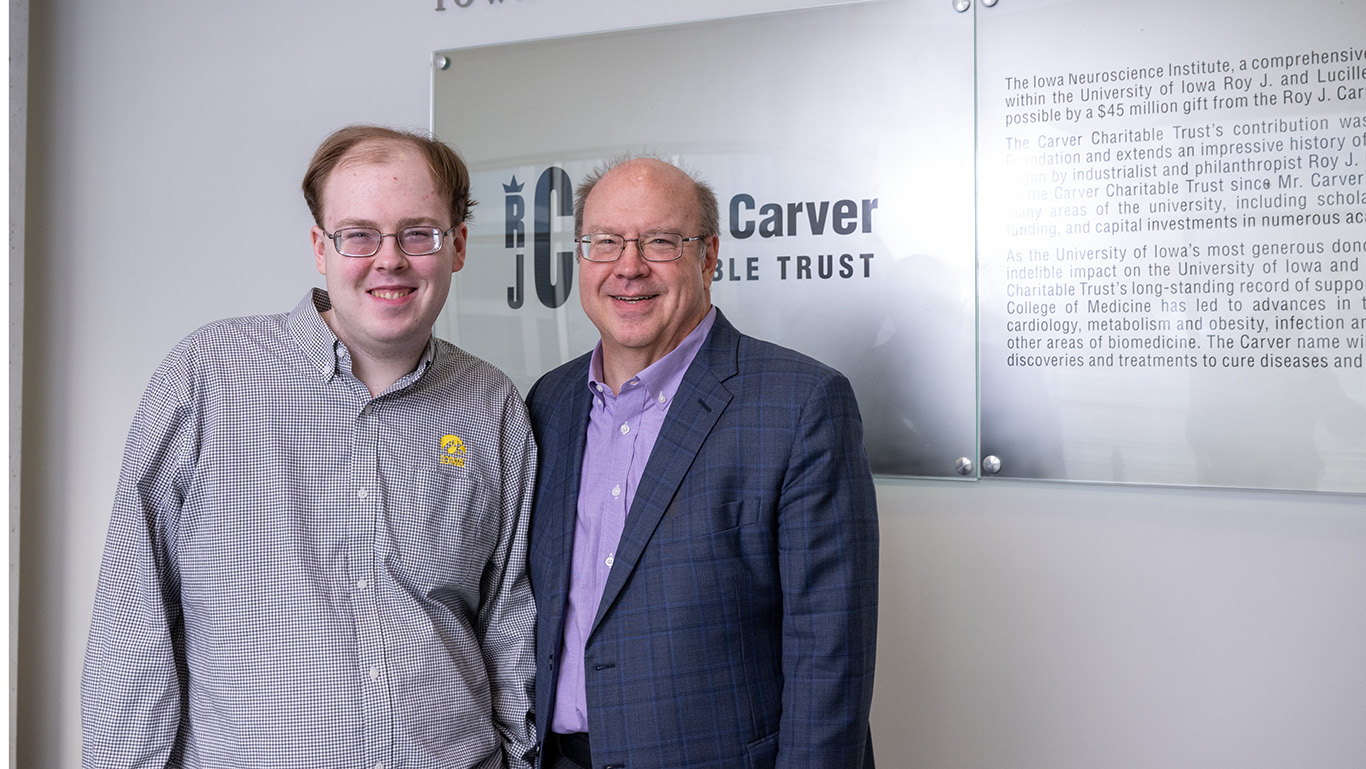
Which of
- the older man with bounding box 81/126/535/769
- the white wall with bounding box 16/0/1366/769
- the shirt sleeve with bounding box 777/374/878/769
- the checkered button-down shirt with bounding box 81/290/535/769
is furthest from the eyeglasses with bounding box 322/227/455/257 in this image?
the white wall with bounding box 16/0/1366/769

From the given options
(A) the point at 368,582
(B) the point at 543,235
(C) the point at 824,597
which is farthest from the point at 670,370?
(B) the point at 543,235

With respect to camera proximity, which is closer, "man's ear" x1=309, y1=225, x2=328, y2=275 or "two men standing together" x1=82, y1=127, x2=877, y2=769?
"two men standing together" x1=82, y1=127, x2=877, y2=769

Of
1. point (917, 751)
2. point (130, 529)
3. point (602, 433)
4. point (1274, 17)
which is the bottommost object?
point (917, 751)

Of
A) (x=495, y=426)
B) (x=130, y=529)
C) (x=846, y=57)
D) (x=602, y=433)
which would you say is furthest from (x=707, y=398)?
(x=846, y=57)

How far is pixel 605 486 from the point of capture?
5.47 ft

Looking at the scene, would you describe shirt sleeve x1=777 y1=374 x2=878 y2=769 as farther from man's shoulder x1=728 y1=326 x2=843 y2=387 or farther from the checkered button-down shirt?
the checkered button-down shirt

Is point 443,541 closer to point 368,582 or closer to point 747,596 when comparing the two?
point 368,582

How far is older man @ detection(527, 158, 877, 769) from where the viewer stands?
4.95ft

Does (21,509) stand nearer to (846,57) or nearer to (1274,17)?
(846,57)

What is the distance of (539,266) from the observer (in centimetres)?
262

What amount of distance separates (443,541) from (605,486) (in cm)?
27

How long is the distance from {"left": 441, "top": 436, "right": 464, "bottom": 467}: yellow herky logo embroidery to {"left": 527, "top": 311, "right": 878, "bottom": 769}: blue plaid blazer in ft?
1.07

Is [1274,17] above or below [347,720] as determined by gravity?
above

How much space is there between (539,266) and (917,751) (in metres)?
1.49
